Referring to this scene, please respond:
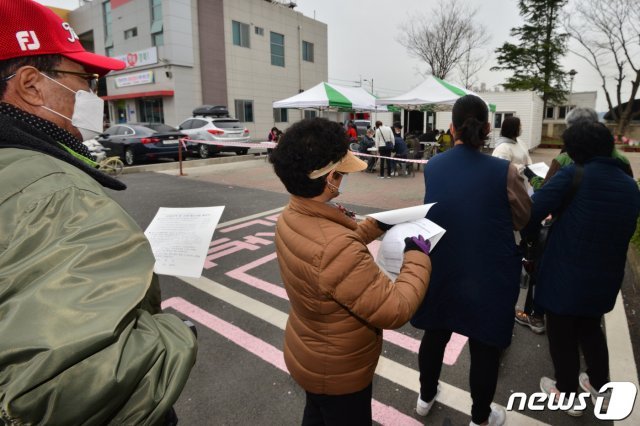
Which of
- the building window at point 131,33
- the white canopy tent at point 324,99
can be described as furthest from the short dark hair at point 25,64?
the building window at point 131,33

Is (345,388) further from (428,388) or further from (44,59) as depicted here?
(44,59)

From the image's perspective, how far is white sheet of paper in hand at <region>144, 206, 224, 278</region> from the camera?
148 cm

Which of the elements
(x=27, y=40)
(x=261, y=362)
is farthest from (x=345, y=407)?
(x=27, y=40)

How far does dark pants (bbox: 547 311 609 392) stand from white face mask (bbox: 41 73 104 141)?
8.40 feet

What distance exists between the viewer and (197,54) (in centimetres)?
2503

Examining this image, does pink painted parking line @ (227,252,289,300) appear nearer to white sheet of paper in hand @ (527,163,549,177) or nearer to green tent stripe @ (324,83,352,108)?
white sheet of paper in hand @ (527,163,549,177)

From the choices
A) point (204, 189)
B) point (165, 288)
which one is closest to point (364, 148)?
point (204, 189)

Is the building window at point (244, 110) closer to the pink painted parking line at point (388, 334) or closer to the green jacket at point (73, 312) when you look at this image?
the pink painted parking line at point (388, 334)

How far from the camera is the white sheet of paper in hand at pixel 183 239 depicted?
4.85ft

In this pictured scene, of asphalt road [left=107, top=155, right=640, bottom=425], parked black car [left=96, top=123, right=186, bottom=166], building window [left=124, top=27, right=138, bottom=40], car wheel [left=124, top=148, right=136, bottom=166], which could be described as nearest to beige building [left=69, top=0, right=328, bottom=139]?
building window [left=124, top=27, right=138, bottom=40]

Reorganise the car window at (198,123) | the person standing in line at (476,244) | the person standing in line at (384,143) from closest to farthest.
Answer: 1. the person standing in line at (476,244)
2. the person standing in line at (384,143)
3. the car window at (198,123)

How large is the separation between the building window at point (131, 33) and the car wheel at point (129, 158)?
15786 mm

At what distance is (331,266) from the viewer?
1383 millimetres

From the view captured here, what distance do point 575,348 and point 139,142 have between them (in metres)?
14.1
